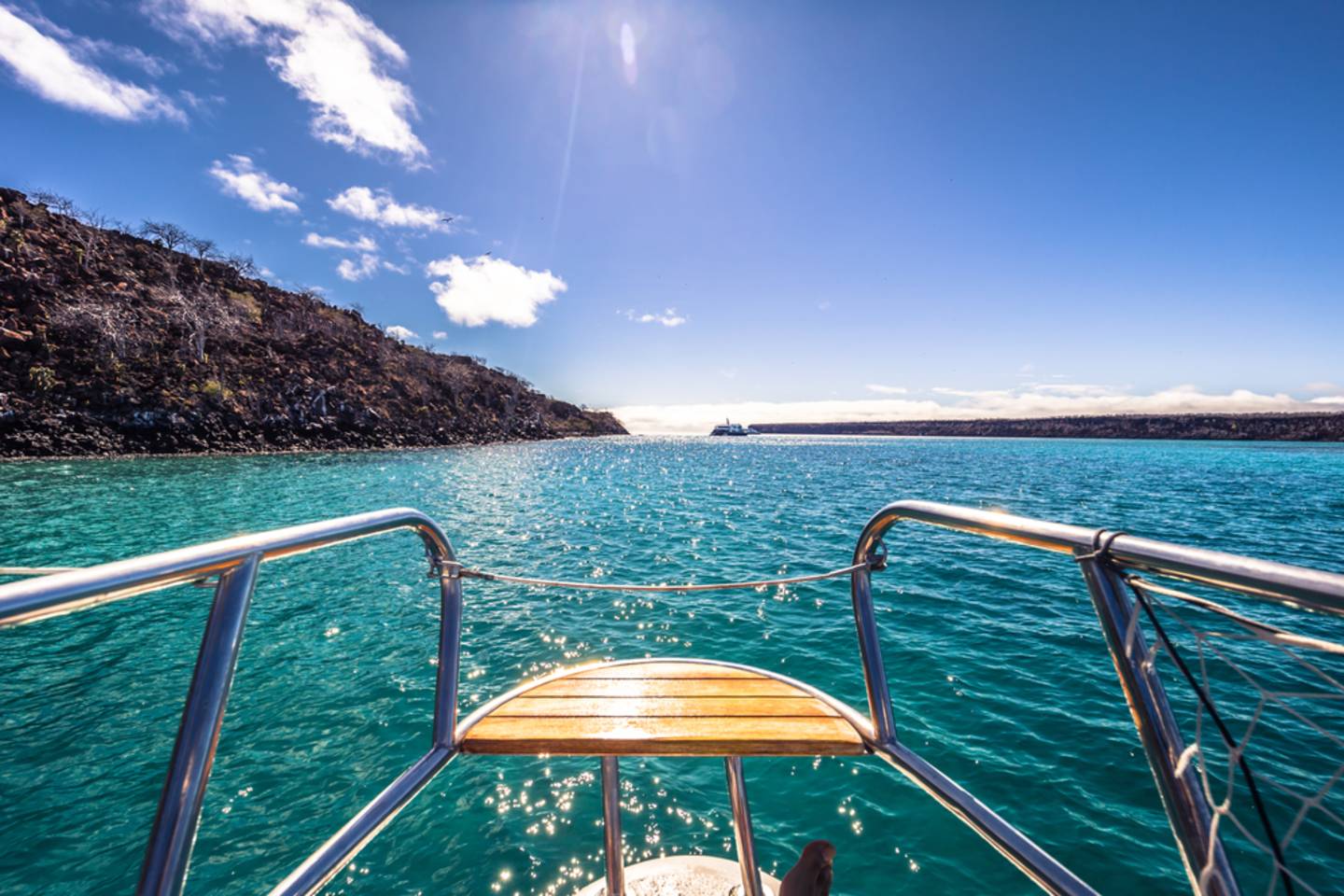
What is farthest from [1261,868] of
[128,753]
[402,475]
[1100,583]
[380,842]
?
[402,475]

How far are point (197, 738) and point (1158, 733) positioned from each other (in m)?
2.68

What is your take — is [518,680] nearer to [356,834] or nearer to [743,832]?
[743,832]

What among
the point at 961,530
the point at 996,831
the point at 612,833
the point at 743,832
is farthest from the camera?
the point at 612,833

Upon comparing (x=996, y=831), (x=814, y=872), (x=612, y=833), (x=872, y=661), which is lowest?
(x=612, y=833)

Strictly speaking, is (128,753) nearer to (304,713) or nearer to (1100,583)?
(304,713)

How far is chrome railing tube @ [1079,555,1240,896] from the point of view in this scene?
1389 millimetres

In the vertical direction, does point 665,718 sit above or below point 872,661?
below

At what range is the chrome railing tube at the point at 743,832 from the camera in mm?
2844

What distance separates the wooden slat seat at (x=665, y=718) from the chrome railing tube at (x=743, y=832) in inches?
16.3

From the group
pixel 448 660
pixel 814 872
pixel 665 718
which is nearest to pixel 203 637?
pixel 448 660

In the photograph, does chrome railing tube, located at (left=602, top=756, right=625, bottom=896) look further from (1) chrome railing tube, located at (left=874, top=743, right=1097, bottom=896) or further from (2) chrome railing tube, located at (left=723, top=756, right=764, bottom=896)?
(1) chrome railing tube, located at (left=874, top=743, right=1097, bottom=896)

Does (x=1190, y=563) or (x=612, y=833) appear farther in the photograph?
Result: (x=612, y=833)

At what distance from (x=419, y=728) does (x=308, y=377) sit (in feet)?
203

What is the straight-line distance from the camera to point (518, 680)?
6.89 m
